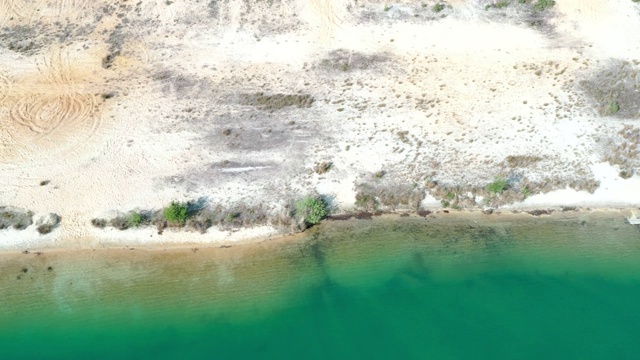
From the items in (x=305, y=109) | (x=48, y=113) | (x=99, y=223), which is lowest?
(x=99, y=223)

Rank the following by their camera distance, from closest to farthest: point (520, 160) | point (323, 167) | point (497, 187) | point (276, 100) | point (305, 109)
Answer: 1. point (497, 187)
2. point (323, 167)
3. point (520, 160)
4. point (305, 109)
5. point (276, 100)

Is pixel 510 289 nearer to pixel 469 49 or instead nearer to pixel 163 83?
pixel 469 49

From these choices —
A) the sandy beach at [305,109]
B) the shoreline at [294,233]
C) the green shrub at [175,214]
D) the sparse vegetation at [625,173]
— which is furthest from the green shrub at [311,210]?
the sparse vegetation at [625,173]

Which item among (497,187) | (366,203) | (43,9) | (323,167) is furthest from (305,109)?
(43,9)

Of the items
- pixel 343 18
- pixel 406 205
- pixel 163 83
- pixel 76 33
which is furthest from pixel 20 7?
pixel 406 205

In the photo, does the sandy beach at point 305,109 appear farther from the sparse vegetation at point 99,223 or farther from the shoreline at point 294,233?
the sparse vegetation at point 99,223

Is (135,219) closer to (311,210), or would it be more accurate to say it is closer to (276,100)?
(311,210)
